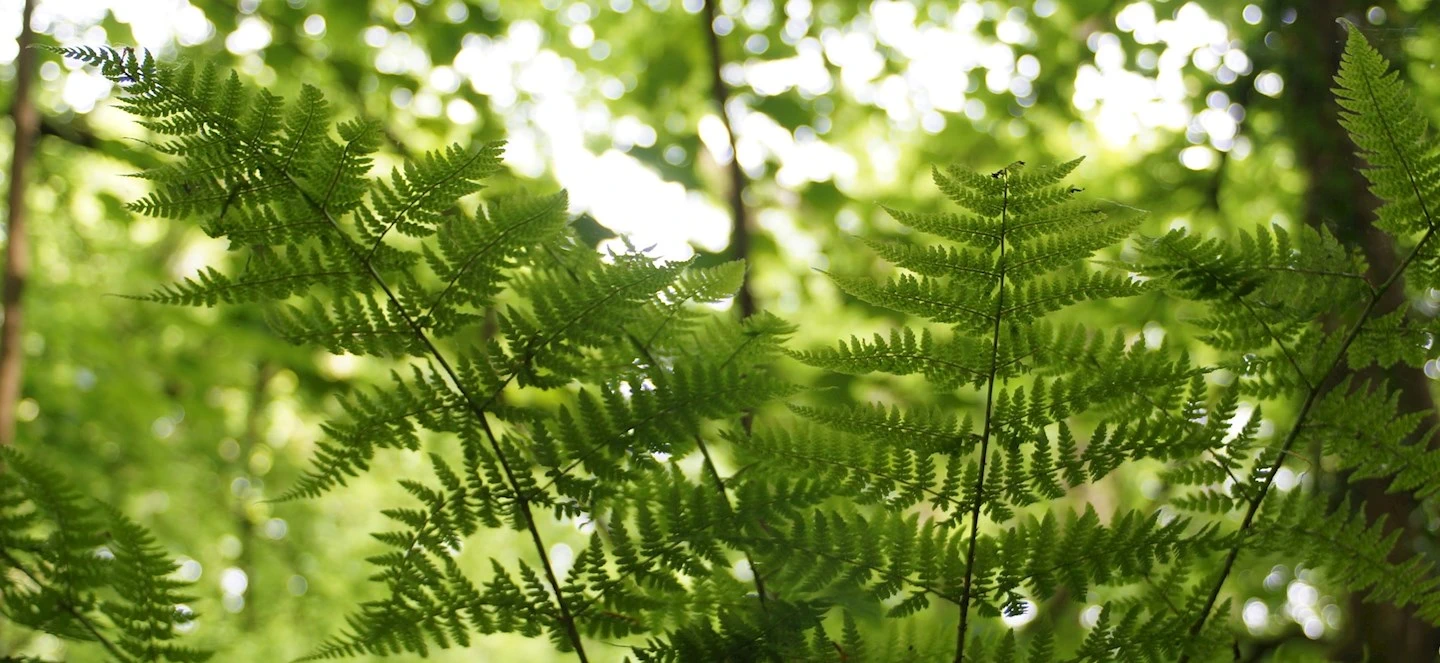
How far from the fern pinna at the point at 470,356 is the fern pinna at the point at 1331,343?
0.42 metres

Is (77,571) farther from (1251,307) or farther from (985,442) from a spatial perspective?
(1251,307)

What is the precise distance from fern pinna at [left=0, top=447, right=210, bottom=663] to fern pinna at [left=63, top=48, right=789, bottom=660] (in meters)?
0.14

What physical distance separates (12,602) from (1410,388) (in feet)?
6.86

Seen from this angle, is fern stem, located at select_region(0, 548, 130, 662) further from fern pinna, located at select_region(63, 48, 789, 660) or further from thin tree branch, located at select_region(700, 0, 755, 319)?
thin tree branch, located at select_region(700, 0, 755, 319)

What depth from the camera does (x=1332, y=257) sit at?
0.96 m

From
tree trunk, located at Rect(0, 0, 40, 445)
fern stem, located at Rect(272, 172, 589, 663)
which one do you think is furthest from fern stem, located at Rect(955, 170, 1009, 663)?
tree trunk, located at Rect(0, 0, 40, 445)

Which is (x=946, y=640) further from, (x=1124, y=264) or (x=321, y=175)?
(x=321, y=175)

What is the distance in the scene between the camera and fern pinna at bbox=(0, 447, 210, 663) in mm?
842

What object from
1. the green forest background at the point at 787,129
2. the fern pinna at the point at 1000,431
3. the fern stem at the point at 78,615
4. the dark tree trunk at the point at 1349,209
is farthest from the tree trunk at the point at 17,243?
the dark tree trunk at the point at 1349,209

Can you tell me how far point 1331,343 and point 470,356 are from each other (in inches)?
33.0

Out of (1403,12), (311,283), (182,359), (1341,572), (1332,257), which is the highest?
(182,359)

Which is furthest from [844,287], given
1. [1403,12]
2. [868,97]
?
[868,97]

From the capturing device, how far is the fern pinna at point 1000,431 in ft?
2.96

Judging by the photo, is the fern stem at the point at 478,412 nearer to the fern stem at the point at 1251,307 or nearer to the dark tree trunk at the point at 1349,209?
the fern stem at the point at 1251,307
